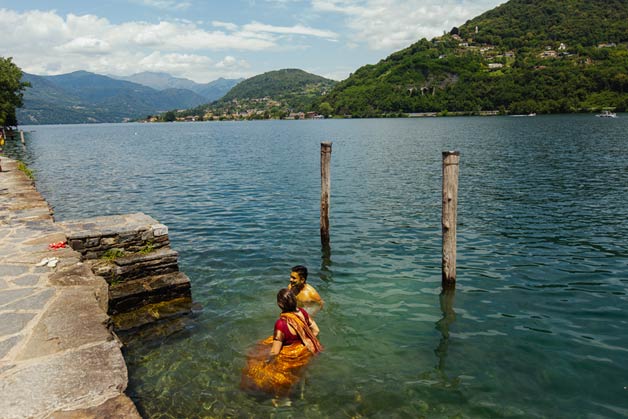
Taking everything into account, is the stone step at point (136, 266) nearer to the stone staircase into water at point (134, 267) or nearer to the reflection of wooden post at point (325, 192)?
the stone staircase into water at point (134, 267)

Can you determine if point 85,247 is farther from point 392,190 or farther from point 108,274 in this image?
point 392,190

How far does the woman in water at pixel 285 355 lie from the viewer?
24.5ft

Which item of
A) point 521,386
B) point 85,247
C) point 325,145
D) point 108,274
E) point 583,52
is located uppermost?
point 583,52

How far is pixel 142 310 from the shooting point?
33.6 ft

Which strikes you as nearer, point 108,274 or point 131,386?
point 131,386

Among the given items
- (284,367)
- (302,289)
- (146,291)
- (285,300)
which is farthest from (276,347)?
(146,291)

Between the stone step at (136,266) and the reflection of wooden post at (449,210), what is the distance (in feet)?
23.8

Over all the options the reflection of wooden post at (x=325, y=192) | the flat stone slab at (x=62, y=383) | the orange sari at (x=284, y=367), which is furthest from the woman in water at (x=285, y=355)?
the reflection of wooden post at (x=325, y=192)

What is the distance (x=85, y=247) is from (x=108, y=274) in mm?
866

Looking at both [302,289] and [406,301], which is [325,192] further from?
[302,289]

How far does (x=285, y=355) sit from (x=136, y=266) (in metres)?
4.86

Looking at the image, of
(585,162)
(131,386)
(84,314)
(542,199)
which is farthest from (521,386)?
(585,162)

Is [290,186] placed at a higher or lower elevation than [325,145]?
lower

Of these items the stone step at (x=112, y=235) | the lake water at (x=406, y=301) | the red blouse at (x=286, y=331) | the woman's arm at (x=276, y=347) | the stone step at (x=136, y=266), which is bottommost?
the lake water at (x=406, y=301)
